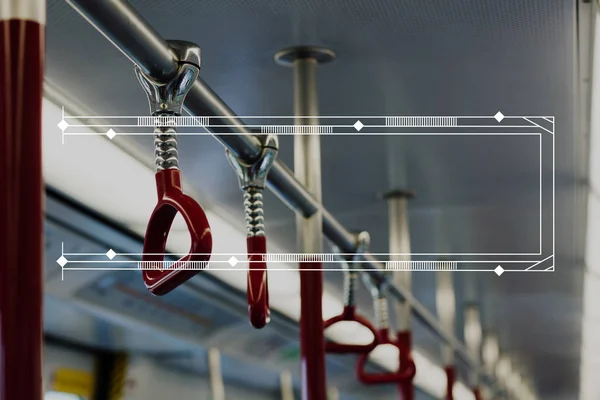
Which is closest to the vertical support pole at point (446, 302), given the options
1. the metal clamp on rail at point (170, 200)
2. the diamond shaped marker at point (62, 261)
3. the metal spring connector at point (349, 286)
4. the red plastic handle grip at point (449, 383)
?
the red plastic handle grip at point (449, 383)

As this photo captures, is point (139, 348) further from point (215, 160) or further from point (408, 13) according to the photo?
point (408, 13)

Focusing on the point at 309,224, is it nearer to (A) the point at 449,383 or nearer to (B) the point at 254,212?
(B) the point at 254,212

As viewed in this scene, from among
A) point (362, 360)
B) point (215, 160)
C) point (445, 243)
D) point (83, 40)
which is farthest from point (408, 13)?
point (445, 243)

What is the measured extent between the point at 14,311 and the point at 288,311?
3538mm

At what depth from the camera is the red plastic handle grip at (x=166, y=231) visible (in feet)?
3.43

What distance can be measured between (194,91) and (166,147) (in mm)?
216

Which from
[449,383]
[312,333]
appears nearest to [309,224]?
[312,333]

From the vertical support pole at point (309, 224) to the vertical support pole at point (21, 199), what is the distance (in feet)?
3.44

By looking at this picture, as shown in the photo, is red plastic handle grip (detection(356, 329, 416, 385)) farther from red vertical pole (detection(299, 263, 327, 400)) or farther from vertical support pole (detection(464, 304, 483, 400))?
vertical support pole (detection(464, 304, 483, 400))

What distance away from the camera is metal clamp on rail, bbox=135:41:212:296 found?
1051 millimetres

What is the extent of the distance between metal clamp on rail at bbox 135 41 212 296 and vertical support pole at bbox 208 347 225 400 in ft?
12.6

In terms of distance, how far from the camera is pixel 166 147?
1.17 m
